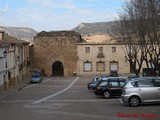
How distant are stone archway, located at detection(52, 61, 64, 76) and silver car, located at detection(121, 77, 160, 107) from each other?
63.1 meters

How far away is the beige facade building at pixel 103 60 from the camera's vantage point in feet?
280

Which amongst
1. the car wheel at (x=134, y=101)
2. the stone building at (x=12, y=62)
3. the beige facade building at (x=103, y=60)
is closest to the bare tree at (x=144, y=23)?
the car wheel at (x=134, y=101)

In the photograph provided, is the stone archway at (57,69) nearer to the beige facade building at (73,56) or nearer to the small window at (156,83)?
the beige facade building at (73,56)

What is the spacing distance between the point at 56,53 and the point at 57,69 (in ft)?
11.9

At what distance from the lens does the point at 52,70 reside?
291 ft

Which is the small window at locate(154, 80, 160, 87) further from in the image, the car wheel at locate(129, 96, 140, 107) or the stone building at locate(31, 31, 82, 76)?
the stone building at locate(31, 31, 82, 76)

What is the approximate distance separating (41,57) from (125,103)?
62.0m

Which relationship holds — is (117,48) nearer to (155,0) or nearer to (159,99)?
(155,0)

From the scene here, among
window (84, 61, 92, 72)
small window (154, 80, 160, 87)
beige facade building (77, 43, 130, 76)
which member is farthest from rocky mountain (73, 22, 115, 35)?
small window (154, 80, 160, 87)

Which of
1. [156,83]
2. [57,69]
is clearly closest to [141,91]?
[156,83]

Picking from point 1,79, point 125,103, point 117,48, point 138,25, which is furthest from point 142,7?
point 117,48

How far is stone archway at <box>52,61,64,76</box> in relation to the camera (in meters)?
88.7

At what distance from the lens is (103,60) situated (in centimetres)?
8538

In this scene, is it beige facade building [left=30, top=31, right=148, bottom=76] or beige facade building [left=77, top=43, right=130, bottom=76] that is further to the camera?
beige facade building [left=30, top=31, right=148, bottom=76]
